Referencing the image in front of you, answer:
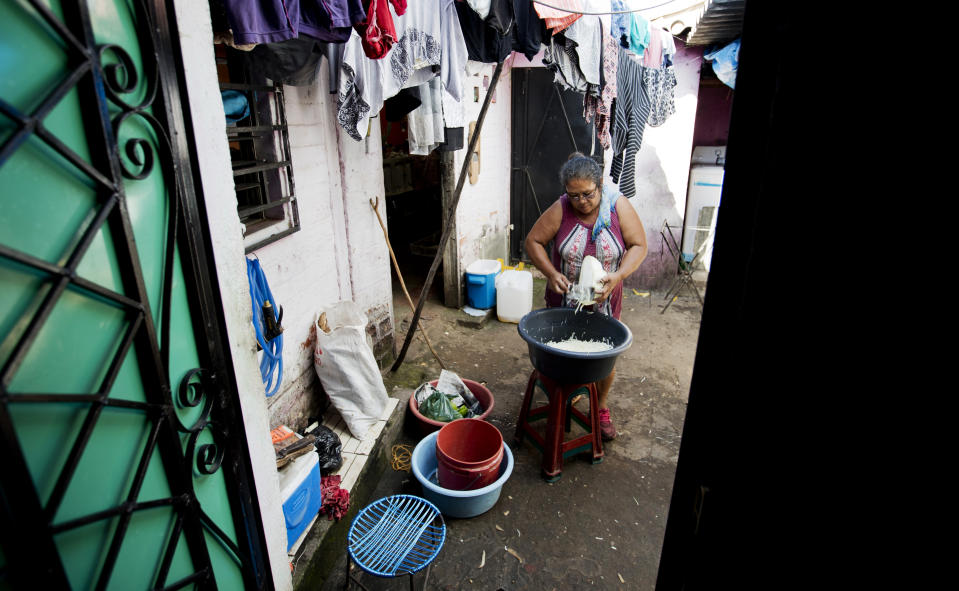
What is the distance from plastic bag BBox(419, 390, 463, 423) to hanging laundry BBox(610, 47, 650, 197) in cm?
360

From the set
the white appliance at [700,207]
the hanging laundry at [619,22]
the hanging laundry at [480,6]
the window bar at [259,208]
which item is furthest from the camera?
the white appliance at [700,207]

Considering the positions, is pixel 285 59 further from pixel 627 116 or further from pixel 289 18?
pixel 627 116

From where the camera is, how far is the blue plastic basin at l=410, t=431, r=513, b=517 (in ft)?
11.4

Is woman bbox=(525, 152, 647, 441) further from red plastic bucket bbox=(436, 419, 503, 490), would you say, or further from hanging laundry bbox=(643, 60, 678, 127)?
hanging laundry bbox=(643, 60, 678, 127)

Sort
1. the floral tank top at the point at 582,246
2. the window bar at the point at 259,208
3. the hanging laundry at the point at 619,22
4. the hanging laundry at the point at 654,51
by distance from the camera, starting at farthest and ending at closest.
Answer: the hanging laundry at the point at 654,51 < the hanging laundry at the point at 619,22 < the floral tank top at the point at 582,246 < the window bar at the point at 259,208

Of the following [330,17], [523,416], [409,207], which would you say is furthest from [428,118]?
[409,207]

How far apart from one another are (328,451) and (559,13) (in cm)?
403

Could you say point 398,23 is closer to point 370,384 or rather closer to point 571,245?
point 571,245

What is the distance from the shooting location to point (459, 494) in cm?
346

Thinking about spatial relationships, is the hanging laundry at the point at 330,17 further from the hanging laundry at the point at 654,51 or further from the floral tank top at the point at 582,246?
the hanging laundry at the point at 654,51

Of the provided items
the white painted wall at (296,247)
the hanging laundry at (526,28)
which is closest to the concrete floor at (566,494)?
the white painted wall at (296,247)

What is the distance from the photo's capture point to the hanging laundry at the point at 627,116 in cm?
604

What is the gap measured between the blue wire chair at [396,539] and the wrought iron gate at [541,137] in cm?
638

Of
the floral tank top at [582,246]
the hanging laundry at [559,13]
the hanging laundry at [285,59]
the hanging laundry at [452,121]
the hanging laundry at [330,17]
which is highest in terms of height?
the hanging laundry at [559,13]
